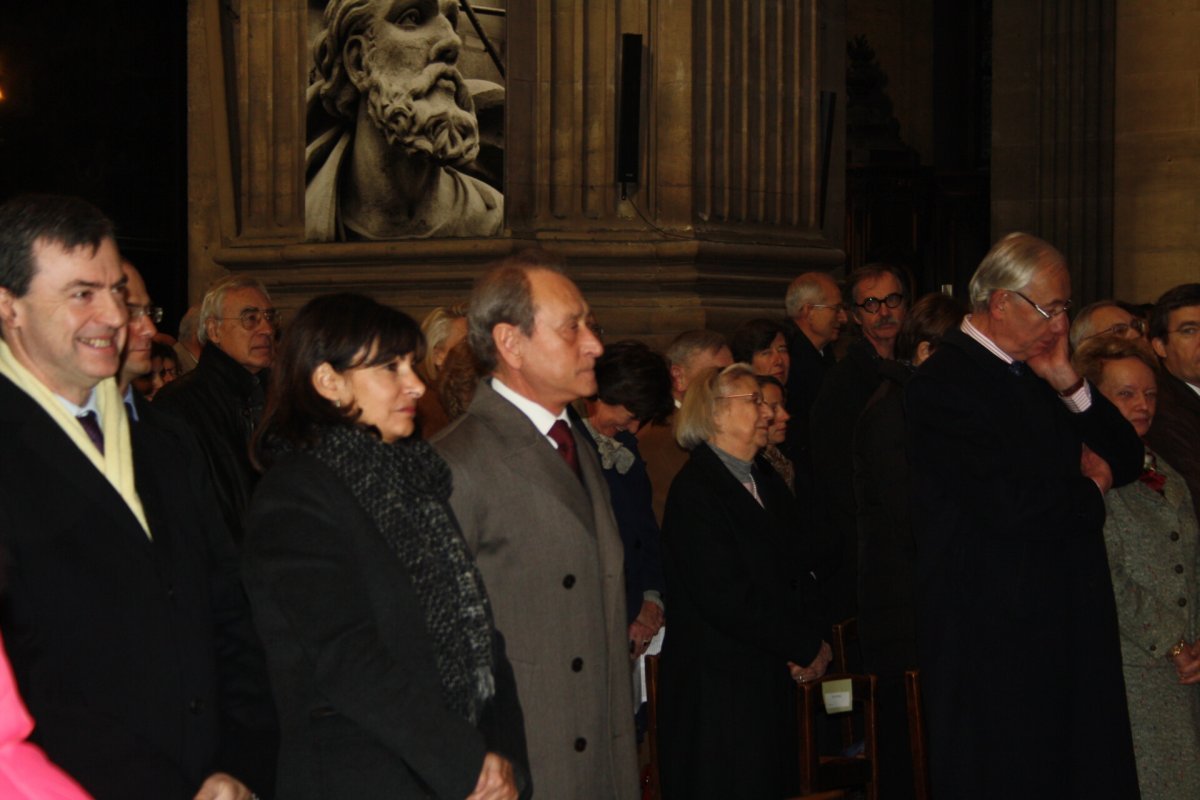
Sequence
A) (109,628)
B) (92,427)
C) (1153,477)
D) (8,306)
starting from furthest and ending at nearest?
(1153,477), (92,427), (8,306), (109,628)

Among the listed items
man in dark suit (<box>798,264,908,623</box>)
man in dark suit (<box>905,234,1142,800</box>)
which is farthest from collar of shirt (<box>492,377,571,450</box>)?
man in dark suit (<box>798,264,908,623</box>)

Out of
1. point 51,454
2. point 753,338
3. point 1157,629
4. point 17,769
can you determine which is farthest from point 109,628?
point 753,338

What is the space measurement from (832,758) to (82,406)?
270 cm

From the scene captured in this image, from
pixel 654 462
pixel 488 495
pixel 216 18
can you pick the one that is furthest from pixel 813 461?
pixel 216 18

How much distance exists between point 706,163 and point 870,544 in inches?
116

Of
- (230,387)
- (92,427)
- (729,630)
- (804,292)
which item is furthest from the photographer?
(804,292)

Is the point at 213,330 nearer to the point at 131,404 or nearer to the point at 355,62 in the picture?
the point at 131,404

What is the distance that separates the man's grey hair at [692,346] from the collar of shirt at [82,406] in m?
3.53

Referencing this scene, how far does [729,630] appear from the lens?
16.3 ft

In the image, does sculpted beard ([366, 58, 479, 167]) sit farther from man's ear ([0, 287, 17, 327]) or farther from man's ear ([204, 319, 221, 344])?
man's ear ([0, 287, 17, 327])

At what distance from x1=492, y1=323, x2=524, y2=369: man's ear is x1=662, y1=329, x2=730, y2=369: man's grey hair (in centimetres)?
278

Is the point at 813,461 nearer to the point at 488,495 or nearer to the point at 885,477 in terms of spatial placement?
the point at 885,477

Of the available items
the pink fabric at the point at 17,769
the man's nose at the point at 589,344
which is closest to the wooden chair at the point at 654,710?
the man's nose at the point at 589,344

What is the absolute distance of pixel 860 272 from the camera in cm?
750
